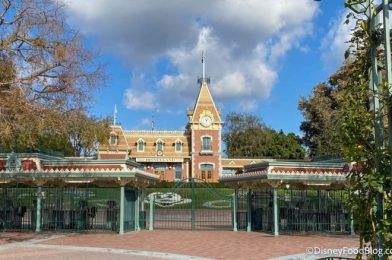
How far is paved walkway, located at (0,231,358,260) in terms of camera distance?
1323 cm

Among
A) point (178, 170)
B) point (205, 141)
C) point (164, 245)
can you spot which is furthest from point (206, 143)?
point (164, 245)

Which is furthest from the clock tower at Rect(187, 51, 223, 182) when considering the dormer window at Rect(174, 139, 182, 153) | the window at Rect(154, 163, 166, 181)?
the window at Rect(154, 163, 166, 181)

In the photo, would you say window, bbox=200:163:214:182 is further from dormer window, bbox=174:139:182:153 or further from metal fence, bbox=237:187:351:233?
metal fence, bbox=237:187:351:233

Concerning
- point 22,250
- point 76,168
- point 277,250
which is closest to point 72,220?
point 76,168

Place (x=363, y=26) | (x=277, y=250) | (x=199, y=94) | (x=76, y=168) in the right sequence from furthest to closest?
(x=199, y=94) → (x=76, y=168) → (x=277, y=250) → (x=363, y=26)

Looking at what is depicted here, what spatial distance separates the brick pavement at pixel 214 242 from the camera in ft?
45.8

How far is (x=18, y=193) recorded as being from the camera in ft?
73.3

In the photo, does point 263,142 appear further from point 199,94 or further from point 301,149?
point 199,94

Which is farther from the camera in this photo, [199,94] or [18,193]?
[199,94]

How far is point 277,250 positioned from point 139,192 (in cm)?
987

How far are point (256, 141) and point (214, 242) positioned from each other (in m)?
55.8

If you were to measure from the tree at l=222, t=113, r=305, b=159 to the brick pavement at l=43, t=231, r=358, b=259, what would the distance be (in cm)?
5057

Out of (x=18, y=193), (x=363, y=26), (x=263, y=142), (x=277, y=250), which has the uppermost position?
(x=263, y=142)

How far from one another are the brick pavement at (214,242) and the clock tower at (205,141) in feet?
118
